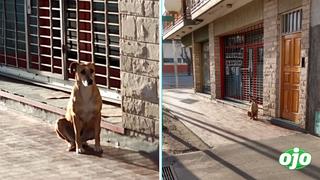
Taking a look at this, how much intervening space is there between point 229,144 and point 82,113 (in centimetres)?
357

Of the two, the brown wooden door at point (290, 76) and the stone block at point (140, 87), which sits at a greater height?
the brown wooden door at point (290, 76)

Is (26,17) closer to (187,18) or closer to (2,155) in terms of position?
(2,155)

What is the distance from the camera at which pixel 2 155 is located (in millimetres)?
5227

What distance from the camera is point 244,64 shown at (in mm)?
1699

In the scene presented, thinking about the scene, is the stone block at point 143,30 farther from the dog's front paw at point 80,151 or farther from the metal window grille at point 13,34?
the metal window grille at point 13,34

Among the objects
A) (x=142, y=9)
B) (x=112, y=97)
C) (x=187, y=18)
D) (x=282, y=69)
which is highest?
(x=142, y=9)

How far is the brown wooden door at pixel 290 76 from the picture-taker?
149 cm

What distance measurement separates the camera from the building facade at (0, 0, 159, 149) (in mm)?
4977

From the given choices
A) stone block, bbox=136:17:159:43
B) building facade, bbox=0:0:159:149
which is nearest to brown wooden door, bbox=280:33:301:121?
building facade, bbox=0:0:159:149

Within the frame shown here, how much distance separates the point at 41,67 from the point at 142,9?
11.9 ft

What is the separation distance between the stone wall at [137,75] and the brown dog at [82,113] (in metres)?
0.42

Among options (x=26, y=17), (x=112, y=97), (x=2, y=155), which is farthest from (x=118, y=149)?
(x=26, y=17)

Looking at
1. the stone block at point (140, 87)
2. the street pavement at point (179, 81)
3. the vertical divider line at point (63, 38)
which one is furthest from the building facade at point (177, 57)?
the vertical divider line at point (63, 38)

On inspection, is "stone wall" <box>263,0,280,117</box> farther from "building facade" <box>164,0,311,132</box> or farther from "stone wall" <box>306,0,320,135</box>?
"stone wall" <box>306,0,320,135</box>
